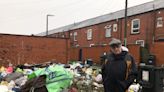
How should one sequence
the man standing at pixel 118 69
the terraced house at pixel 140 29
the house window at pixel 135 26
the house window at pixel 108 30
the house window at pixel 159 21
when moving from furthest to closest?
the house window at pixel 108 30 → the house window at pixel 135 26 → the house window at pixel 159 21 → the terraced house at pixel 140 29 → the man standing at pixel 118 69

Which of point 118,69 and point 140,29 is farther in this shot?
point 140,29

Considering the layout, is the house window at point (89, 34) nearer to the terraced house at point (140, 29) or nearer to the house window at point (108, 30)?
the terraced house at point (140, 29)

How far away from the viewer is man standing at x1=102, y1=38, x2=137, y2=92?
244 inches

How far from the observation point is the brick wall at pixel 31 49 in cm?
2520

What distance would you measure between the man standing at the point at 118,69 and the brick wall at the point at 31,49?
1928 centimetres

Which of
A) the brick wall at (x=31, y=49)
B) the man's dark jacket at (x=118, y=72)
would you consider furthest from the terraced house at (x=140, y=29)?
the man's dark jacket at (x=118, y=72)

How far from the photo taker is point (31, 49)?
87.0ft

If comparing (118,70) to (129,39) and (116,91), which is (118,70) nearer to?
(116,91)

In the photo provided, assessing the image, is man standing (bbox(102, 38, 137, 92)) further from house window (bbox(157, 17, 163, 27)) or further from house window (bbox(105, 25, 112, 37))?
house window (bbox(105, 25, 112, 37))

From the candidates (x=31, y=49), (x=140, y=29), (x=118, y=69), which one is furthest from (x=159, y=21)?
(x=118, y=69)

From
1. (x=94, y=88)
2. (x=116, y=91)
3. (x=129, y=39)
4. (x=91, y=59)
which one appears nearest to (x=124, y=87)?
(x=116, y=91)

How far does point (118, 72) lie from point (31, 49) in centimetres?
2081

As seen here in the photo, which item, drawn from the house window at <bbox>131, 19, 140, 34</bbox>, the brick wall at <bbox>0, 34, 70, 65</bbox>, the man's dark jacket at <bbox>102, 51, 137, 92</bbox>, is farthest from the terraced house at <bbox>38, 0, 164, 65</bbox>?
the man's dark jacket at <bbox>102, 51, 137, 92</bbox>

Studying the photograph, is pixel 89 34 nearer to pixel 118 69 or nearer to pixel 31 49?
pixel 31 49
